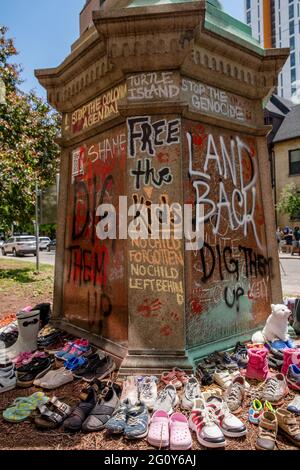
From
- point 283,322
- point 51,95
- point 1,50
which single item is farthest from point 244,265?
point 1,50

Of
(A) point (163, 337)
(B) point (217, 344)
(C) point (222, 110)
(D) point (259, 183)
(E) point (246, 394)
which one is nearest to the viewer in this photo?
(E) point (246, 394)

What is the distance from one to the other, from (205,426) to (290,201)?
84.7 feet

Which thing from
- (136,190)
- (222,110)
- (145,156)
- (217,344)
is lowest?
(217,344)

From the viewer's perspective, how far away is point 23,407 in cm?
286

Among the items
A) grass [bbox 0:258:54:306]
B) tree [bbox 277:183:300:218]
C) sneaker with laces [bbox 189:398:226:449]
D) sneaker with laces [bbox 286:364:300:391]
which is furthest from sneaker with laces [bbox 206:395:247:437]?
tree [bbox 277:183:300:218]

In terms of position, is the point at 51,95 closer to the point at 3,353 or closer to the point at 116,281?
the point at 116,281

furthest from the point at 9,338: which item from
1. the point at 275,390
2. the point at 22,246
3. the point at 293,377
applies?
the point at 22,246

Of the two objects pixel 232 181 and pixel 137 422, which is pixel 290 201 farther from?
pixel 137 422

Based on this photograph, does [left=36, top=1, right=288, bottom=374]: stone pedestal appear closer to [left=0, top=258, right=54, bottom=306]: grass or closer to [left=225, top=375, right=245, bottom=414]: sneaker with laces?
[left=225, top=375, right=245, bottom=414]: sneaker with laces

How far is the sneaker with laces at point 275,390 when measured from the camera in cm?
293

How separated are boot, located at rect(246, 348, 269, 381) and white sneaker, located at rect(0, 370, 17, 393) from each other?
232 centimetres

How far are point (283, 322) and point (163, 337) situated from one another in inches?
59.6

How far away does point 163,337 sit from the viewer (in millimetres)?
3539

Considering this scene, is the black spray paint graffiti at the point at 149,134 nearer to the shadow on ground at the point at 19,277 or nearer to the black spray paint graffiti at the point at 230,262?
the black spray paint graffiti at the point at 230,262
